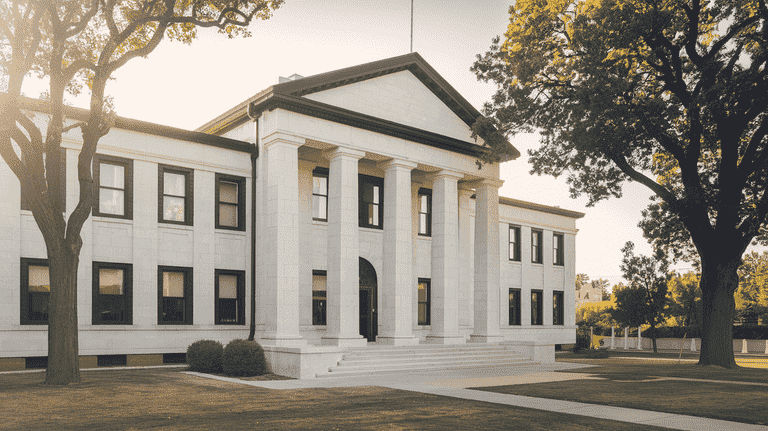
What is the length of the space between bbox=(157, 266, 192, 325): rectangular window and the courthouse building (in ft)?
0.18

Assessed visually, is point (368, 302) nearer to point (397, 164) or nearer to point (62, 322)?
point (397, 164)

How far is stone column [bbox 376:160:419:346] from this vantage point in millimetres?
24812

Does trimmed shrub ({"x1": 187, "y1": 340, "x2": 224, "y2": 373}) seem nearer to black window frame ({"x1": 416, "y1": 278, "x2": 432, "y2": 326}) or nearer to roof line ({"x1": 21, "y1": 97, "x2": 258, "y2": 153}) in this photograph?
roof line ({"x1": 21, "y1": 97, "x2": 258, "y2": 153})

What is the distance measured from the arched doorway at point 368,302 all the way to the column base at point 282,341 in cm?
621

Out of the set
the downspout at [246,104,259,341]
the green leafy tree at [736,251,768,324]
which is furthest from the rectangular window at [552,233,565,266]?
the green leafy tree at [736,251,768,324]

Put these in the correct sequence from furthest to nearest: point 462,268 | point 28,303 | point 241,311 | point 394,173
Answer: point 462,268
point 394,173
point 241,311
point 28,303

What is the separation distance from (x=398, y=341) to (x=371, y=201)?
22.6ft

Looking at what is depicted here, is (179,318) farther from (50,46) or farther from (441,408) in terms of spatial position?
(441,408)

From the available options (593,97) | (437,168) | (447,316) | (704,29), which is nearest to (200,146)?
(437,168)

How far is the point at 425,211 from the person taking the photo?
30.4m

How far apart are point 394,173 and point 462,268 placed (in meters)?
7.58

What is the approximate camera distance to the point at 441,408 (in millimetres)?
12609

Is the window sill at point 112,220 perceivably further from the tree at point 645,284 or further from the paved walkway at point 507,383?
the tree at point 645,284

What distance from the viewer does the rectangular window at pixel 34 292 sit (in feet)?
65.3
